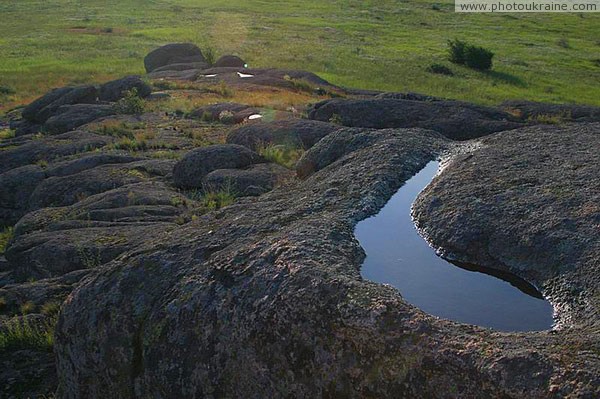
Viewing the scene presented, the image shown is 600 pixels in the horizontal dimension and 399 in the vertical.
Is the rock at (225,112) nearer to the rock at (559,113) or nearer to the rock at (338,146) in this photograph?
the rock at (559,113)

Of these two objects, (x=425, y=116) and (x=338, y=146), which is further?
(x=425, y=116)

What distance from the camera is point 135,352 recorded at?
7004 mm

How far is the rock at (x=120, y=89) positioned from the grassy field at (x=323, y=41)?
37.1ft

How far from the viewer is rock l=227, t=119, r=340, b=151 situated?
1909 centimetres

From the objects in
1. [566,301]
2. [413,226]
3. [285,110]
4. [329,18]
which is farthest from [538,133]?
[329,18]

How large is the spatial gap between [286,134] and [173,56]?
41.5 metres

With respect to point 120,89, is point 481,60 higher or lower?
lower

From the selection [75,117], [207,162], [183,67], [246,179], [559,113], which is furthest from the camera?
[183,67]

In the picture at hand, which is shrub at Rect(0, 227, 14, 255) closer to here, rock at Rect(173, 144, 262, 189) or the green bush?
rock at Rect(173, 144, 262, 189)

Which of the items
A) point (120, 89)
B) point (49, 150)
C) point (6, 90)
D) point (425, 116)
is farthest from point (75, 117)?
point (6, 90)

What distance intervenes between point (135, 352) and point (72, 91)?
109ft

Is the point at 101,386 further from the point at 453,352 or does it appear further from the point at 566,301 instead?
the point at 566,301

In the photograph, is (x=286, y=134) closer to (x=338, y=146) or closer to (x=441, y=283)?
(x=338, y=146)

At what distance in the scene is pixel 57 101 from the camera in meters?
36.6
